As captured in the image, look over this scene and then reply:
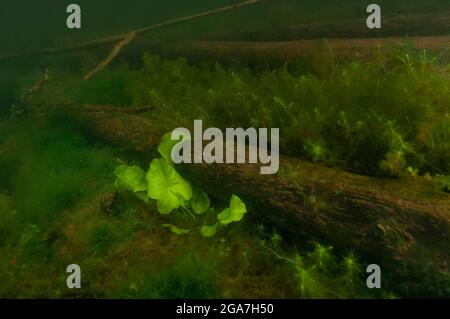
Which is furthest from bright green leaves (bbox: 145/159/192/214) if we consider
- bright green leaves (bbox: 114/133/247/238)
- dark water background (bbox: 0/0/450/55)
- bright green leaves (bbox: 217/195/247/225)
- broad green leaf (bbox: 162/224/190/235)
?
dark water background (bbox: 0/0/450/55)

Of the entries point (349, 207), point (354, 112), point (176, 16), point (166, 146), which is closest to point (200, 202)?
point (166, 146)

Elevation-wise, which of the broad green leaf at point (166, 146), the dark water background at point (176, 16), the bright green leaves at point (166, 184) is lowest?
the bright green leaves at point (166, 184)

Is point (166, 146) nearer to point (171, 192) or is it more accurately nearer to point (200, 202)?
point (171, 192)

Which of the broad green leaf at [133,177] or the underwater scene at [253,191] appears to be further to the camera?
the broad green leaf at [133,177]

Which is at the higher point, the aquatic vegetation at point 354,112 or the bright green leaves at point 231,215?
the aquatic vegetation at point 354,112

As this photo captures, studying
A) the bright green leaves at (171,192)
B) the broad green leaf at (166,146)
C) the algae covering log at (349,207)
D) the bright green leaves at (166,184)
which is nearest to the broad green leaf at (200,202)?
the bright green leaves at (171,192)

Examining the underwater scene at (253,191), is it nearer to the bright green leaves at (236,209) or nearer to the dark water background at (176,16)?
the bright green leaves at (236,209)

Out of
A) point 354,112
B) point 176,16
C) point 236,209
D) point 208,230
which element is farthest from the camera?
point 176,16
